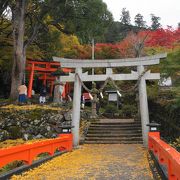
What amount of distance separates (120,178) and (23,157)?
2.56 metres

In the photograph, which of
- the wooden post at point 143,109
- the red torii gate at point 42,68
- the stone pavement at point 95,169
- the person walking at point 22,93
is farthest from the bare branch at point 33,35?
the stone pavement at point 95,169

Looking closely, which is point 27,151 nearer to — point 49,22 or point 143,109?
point 143,109

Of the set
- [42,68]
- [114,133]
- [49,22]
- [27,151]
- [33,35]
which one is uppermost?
[49,22]

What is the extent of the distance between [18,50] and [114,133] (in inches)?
313

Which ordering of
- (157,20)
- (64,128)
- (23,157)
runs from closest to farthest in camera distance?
(23,157) < (64,128) < (157,20)

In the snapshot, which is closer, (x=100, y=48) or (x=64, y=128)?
(x=64, y=128)

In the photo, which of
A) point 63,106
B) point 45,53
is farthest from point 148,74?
point 45,53

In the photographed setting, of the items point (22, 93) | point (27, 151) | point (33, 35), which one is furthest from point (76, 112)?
point (33, 35)

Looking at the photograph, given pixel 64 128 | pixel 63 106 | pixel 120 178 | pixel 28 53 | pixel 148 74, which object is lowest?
pixel 120 178

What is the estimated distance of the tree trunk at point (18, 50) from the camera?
20.3m

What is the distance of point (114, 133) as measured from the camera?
18109 mm

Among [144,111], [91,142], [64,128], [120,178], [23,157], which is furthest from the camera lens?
[91,142]

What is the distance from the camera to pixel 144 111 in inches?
605

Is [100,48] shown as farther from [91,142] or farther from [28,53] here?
[91,142]
